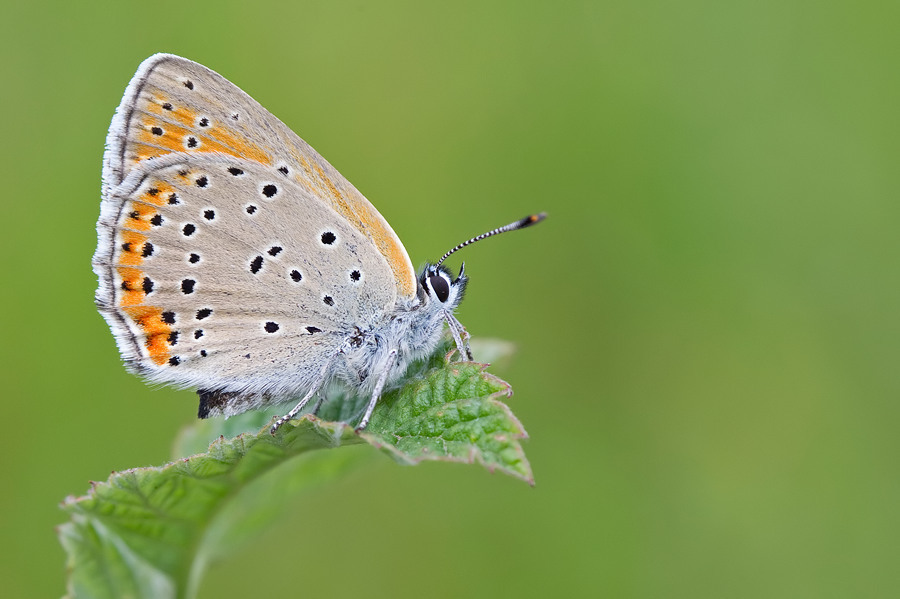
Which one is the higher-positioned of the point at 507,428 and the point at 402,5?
the point at 402,5

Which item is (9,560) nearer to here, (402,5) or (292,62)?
(292,62)

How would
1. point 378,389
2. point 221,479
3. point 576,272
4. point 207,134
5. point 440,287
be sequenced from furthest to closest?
point 576,272, point 440,287, point 207,134, point 378,389, point 221,479

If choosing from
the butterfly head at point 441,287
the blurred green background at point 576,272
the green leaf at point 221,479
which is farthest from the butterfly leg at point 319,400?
the blurred green background at point 576,272

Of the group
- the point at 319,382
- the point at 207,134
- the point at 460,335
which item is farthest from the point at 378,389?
the point at 207,134

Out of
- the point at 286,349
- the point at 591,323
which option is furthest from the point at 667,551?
the point at 286,349

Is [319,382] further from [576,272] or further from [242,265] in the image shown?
[576,272]

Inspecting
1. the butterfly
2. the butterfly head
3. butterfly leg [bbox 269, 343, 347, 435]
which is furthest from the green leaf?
the butterfly head

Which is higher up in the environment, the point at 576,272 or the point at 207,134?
the point at 207,134
